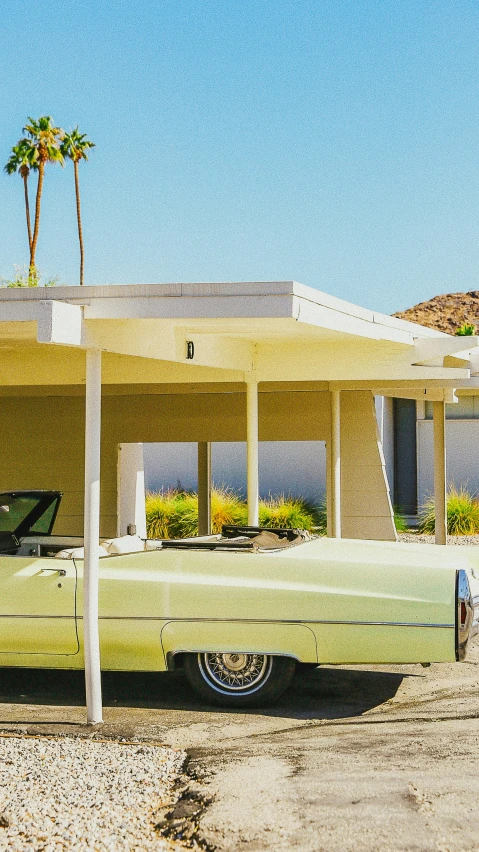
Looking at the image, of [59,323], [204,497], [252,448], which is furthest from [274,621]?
[204,497]

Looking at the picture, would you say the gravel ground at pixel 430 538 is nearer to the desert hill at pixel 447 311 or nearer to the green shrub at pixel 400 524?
the green shrub at pixel 400 524

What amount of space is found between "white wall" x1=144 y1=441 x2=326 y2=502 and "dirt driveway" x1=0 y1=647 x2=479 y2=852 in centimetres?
1832

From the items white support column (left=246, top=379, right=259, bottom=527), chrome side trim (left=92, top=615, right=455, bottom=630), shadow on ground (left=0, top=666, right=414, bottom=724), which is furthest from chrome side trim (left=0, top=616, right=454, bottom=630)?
white support column (left=246, top=379, right=259, bottom=527)

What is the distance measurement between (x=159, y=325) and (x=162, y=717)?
2.81 m

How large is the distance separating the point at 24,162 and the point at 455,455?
70.7ft

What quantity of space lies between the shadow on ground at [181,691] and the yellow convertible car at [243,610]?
0.95 feet

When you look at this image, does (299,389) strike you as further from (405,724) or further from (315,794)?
(315,794)

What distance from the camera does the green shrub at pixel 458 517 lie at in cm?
2314

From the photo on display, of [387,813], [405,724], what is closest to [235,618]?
[405,724]

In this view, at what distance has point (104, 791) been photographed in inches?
229

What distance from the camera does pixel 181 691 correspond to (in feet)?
27.6

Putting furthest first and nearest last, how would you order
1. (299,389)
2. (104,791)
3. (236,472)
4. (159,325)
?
(236,472) < (299,389) < (159,325) < (104,791)

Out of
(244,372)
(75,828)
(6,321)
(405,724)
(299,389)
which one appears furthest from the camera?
(299,389)

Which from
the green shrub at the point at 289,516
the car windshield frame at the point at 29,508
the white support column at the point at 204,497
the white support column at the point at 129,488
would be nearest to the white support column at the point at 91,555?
the car windshield frame at the point at 29,508
